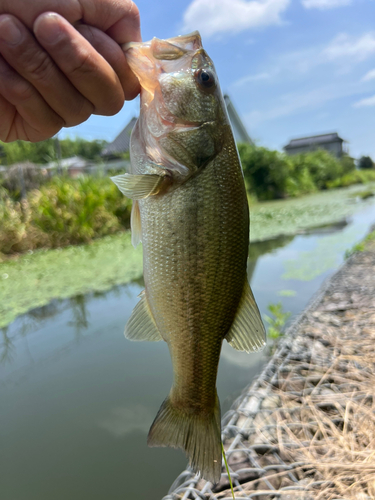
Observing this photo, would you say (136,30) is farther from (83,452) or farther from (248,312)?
(83,452)

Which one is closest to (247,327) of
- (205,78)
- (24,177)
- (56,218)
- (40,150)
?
(205,78)

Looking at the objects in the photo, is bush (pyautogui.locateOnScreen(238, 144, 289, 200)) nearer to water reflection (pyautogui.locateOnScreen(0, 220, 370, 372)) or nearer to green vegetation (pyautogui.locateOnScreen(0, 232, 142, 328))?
green vegetation (pyautogui.locateOnScreen(0, 232, 142, 328))

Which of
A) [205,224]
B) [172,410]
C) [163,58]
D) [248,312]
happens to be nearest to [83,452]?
[172,410]

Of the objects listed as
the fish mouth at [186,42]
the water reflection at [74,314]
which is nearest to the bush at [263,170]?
the water reflection at [74,314]

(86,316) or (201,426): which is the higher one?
(201,426)

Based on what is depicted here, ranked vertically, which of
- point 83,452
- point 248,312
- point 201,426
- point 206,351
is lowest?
point 83,452

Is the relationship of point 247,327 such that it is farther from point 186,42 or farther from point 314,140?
point 314,140

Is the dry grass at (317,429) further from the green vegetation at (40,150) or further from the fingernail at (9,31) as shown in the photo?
the green vegetation at (40,150)
